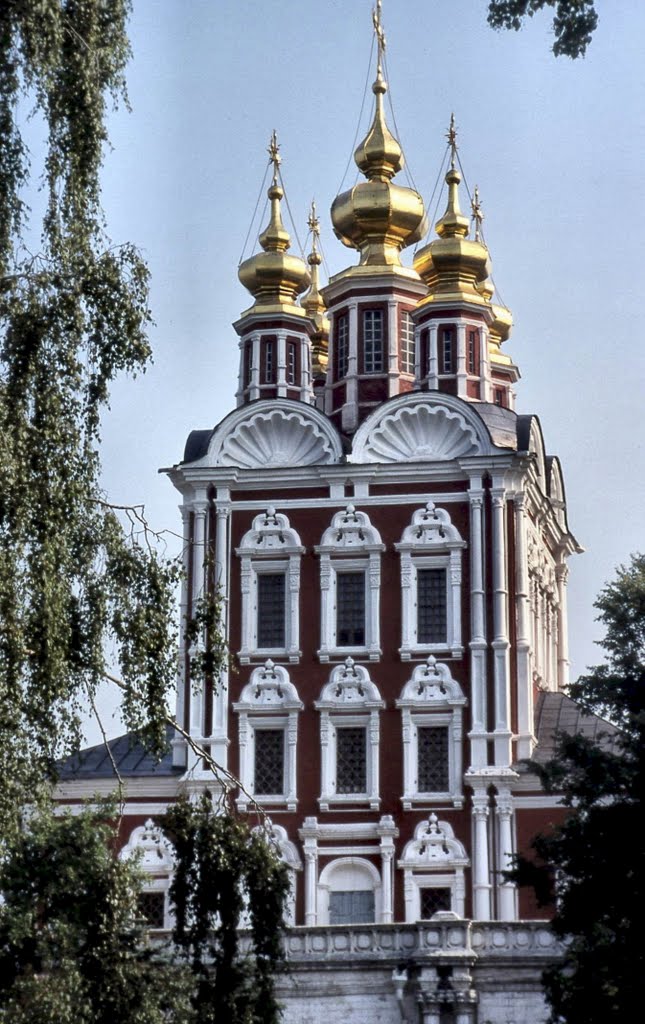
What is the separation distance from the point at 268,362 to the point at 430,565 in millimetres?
5815

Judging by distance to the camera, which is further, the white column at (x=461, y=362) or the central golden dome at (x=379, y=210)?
the central golden dome at (x=379, y=210)

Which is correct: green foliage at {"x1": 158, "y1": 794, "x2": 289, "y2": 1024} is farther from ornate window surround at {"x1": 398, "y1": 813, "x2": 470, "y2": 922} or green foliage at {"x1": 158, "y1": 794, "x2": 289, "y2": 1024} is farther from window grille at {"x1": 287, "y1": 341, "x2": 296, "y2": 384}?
window grille at {"x1": 287, "y1": 341, "x2": 296, "y2": 384}

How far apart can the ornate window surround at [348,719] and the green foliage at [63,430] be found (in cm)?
1692

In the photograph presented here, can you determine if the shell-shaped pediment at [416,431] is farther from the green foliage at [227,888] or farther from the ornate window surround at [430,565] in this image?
the green foliage at [227,888]

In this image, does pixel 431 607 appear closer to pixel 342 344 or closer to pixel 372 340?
pixel 372 340

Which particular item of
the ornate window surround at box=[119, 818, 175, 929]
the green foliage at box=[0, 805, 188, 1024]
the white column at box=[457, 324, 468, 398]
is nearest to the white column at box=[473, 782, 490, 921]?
the ornate window surround at box=[119, 818, 175, 929]

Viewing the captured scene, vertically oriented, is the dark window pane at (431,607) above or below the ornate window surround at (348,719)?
above

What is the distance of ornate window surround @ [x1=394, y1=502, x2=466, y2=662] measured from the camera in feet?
127

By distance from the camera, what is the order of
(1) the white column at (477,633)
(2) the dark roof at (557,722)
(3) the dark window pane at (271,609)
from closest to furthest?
1. (1) the white column at (477,633)
2. (2) the dark roof at (557,722)
3. (3) the dark window pane at (271,609)

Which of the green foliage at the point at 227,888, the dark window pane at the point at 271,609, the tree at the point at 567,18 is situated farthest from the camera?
the dark window pane at the point at 271,609

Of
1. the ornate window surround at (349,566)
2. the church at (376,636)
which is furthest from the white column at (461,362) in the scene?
the ornate window surround at (349,566)

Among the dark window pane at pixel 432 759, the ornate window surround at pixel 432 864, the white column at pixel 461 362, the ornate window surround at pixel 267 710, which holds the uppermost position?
the white column at pixel 461 362

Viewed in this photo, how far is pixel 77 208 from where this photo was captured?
2134cm

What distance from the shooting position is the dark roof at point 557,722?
39188 millimetres
